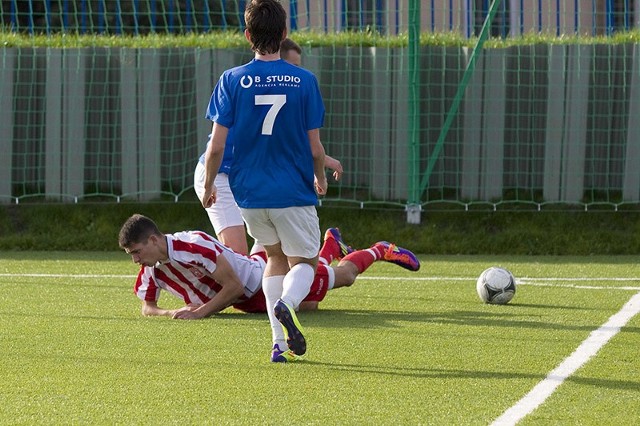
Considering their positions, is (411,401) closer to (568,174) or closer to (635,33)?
(568,174)

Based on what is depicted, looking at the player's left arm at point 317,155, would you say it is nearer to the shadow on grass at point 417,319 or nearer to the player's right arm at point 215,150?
the player's right arm at point 215,150

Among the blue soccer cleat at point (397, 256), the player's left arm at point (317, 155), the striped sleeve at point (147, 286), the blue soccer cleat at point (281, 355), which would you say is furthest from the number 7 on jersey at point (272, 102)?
the blue soccer cleat at point (397, 256)

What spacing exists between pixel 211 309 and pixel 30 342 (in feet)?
3.90

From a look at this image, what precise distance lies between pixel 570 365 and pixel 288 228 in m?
1.48

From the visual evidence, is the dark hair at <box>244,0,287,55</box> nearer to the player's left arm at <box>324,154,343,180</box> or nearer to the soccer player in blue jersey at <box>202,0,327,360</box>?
the soccer player in blue jersey at <box>202,0,327,360</box>

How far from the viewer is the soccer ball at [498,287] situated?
25.5 feet

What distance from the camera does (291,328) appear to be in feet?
18.3

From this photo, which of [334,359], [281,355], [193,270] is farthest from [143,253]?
[334,359]

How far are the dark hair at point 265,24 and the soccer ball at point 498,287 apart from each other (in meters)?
2.74

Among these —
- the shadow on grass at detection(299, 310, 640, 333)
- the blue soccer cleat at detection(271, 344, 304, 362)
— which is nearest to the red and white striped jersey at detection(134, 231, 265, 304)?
the shadow on grass at detection(299, 310, 640, 333)

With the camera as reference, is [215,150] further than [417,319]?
No

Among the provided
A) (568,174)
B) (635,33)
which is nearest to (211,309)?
(568,174)

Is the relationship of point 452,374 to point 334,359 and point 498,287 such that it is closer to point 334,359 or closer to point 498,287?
point 334,359

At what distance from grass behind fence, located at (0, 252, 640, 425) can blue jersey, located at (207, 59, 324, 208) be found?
2.75 feet
